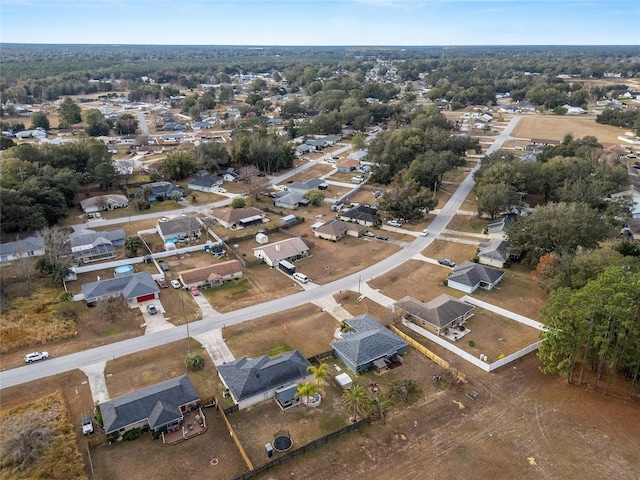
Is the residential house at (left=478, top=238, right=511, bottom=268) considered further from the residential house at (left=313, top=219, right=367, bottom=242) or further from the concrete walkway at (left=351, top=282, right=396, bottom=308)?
the residential house at (left=313, top=219, right=367, bottom=242)

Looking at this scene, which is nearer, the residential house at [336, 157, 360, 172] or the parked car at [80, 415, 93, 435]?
the parked car at [80, 415, 93, 435]

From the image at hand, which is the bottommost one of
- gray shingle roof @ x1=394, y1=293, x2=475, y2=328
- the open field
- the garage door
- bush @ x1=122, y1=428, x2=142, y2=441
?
bush @ x1=122, y1=428, x2=142, y2=441

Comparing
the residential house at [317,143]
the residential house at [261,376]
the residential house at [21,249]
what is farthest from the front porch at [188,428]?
the residential house at [317,143]

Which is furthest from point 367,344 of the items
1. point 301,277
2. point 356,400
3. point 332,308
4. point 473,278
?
point 473,278

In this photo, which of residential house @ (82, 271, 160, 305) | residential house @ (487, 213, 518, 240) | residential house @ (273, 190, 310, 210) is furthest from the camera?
residential house @ (273, 190, 310, 210)

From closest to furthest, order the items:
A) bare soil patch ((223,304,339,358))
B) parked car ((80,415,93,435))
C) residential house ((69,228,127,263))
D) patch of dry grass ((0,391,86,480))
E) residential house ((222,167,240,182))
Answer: patch of dry grass ((0,391,86,480)) < parked car ((80,415,93,435)) < bare soil patch ((223,304,339,358)) < residential house ((69,228,127,263)) < residential house ((222,167,240,182))

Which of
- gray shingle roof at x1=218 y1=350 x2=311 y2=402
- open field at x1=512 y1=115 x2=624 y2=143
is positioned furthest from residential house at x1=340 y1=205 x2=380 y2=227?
open field at x1=512 y1=115 x2=624 y2=143

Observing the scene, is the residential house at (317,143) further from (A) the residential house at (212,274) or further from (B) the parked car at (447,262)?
(A) the residential house at (212,274)

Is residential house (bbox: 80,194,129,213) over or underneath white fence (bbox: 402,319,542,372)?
over
